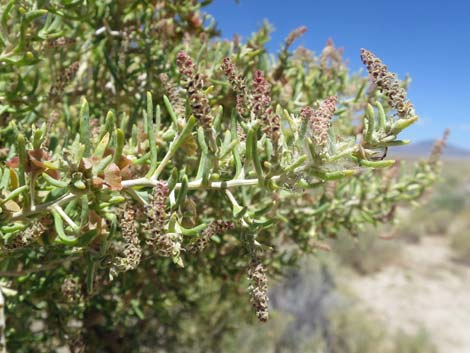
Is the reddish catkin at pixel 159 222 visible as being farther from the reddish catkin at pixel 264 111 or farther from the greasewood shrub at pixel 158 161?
the reddish catkin at pixel 264 111

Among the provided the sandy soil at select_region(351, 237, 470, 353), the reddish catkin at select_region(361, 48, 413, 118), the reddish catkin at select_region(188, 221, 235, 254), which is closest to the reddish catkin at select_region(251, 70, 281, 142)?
the reddish catkin at select_region(361, 48, 413, 118)

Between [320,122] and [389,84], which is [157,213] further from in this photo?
[389,84]

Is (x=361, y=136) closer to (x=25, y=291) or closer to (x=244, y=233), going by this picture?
(x=244, y=233)

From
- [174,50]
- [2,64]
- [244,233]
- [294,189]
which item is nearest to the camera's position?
[294,189]

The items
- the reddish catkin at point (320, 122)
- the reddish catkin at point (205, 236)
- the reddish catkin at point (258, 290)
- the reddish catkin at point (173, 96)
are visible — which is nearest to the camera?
the reddish catkin at point (320, 122)

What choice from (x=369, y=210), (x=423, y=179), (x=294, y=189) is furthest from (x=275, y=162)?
(x=423, y=179)

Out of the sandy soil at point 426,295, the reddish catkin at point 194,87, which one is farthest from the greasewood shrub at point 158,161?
the sandy soil at point 426,295
